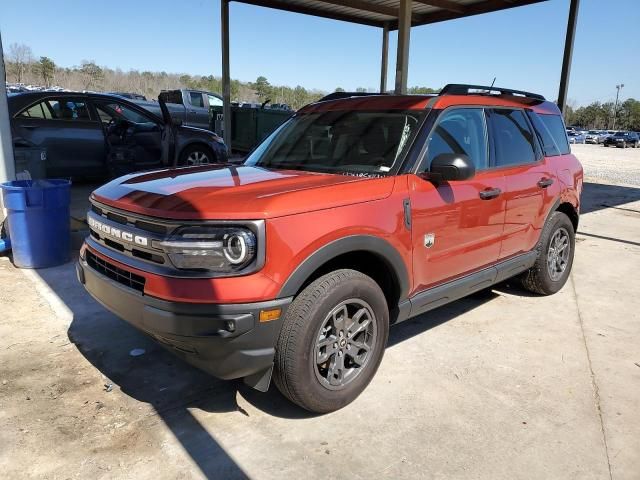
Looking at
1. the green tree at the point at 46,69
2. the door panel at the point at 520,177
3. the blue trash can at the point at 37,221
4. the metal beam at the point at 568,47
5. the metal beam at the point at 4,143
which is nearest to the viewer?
the door panel at the point at 520,177

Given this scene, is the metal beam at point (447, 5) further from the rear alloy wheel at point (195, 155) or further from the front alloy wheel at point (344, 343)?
the front alloy wheel at point (344, 343)

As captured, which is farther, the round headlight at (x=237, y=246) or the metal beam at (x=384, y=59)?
the metal beam at (x=384, y=59)

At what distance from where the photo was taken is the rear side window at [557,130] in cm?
493

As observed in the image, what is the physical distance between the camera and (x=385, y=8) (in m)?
12.2

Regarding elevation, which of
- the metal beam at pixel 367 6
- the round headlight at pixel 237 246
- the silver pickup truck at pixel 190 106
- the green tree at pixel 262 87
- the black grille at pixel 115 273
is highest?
the green tree at pixel 262 87

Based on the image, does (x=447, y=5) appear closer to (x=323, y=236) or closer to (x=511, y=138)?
(x=511, y=138)

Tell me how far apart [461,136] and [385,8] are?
9736mm

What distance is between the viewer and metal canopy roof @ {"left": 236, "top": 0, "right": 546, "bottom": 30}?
11.2m

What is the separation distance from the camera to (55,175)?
323 inches

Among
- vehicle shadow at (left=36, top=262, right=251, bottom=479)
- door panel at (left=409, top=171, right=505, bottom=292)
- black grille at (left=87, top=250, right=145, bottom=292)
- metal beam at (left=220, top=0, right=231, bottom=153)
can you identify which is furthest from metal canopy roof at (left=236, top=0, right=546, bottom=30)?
black grille at (left=87, top=250, right=145, bottom=292)

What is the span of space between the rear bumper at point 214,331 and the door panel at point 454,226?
1.13 m

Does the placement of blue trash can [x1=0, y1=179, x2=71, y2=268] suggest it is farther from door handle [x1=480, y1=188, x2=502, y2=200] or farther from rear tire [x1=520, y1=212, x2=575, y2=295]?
rear tire [x1=520, y1=212, x2=575, y2=295]

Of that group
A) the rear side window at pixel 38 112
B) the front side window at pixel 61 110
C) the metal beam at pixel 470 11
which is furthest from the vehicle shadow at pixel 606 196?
the rear side window at pixel 38 112

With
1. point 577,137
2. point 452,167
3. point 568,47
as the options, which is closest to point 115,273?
point 452,167
